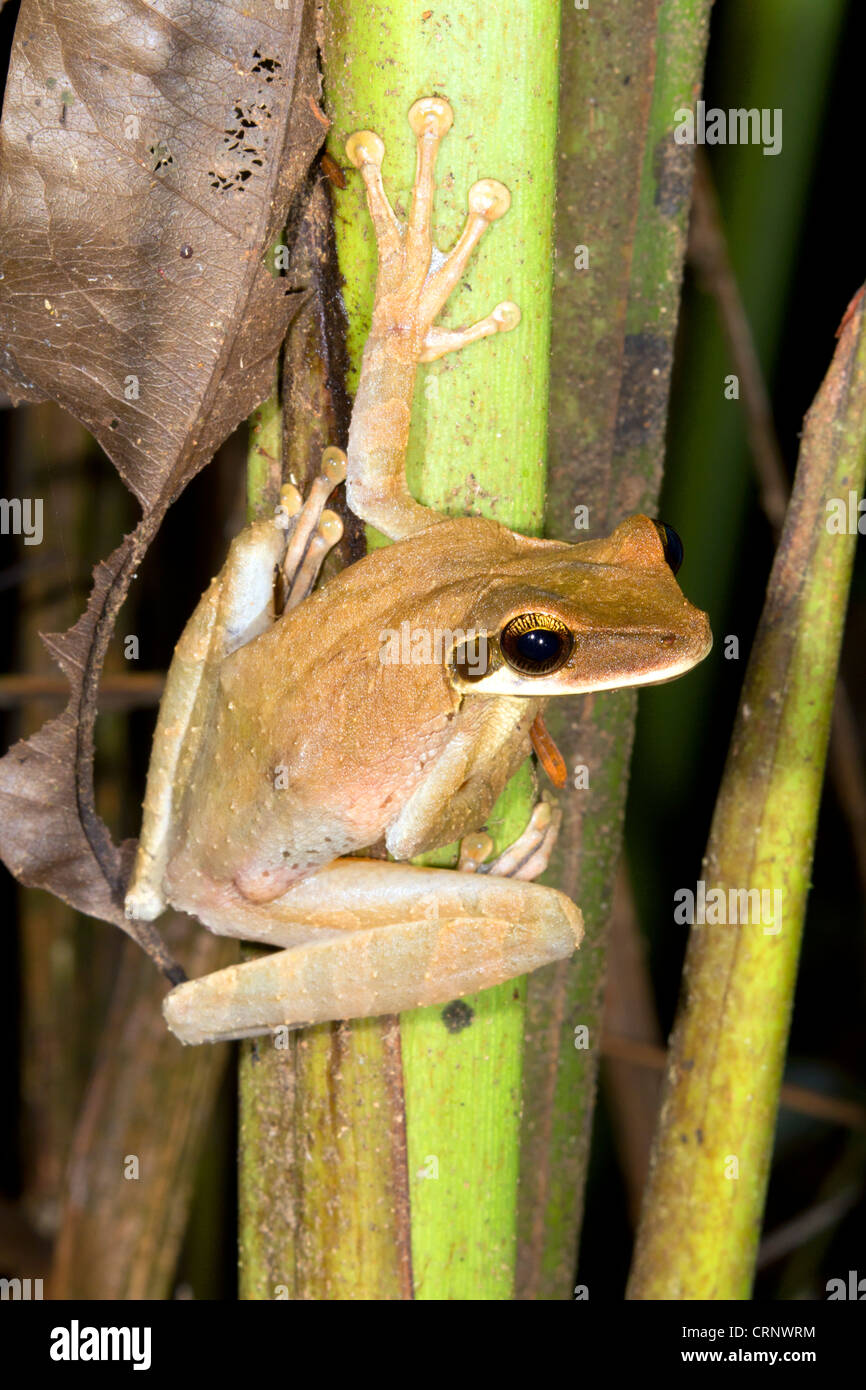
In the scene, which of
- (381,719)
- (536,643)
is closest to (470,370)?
(536,643)

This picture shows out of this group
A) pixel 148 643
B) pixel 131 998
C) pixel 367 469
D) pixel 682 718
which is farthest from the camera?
pixel 148 643

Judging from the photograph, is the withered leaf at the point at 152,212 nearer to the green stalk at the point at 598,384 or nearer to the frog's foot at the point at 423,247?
the frog's foot at the point at 423,247

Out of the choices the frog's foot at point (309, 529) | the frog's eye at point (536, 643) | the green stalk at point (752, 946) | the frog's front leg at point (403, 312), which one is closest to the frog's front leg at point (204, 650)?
the frog's foot at point (309, 529)

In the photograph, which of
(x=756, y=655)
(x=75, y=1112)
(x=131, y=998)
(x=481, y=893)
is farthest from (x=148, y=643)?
(x=756, y=655)

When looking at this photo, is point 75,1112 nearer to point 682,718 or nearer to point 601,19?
point 682,718

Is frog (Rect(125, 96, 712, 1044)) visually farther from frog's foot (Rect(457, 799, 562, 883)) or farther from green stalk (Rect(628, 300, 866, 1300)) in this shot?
green stalk (Rect(628, 300, 866, 1300))
